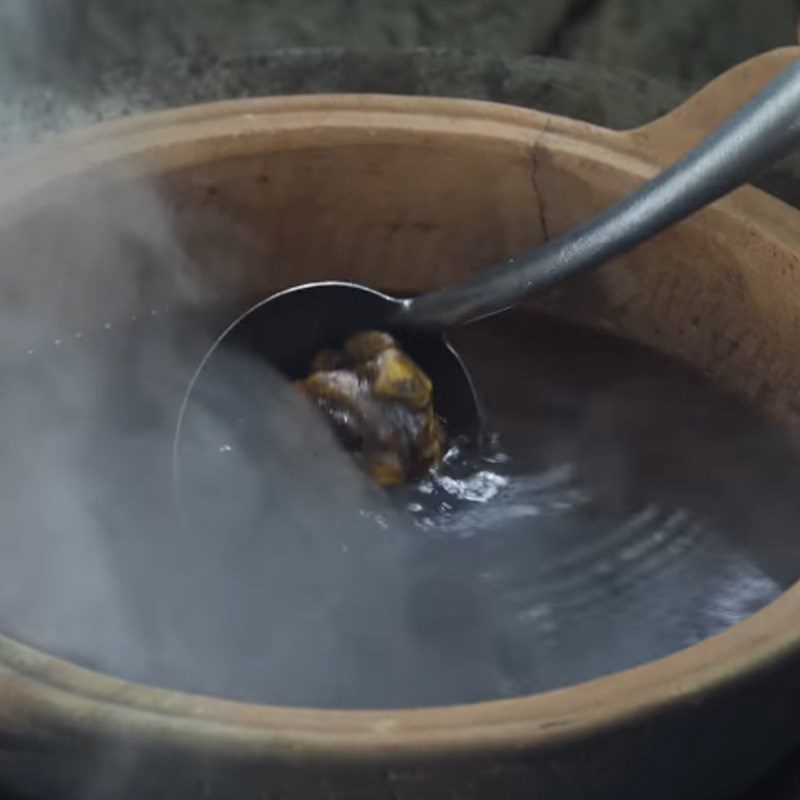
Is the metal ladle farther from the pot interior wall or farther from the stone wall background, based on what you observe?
the stone wall background

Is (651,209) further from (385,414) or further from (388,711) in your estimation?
(388,711)

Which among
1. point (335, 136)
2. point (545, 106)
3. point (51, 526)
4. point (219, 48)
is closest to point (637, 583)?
point (51, 526)

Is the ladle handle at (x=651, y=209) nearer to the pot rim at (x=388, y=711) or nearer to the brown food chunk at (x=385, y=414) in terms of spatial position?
the brown food chunk at (x=385, y=414)

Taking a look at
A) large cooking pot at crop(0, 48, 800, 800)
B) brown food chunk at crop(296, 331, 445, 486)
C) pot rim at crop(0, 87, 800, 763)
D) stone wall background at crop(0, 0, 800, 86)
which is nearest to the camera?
pot rim at crop(0, 87, 800, 763)

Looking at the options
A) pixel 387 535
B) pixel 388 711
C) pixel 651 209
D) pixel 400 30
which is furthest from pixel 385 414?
pixel 400 30

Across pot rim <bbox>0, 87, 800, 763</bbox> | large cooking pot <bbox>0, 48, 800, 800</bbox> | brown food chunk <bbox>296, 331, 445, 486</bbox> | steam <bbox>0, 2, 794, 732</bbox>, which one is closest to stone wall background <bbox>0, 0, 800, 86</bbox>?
large cooking pot <bbox>0, 48, 800, 800</bbox>

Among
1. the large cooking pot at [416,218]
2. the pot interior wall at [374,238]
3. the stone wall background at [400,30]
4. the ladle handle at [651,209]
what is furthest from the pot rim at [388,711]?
the stone wall background at [400,30]
